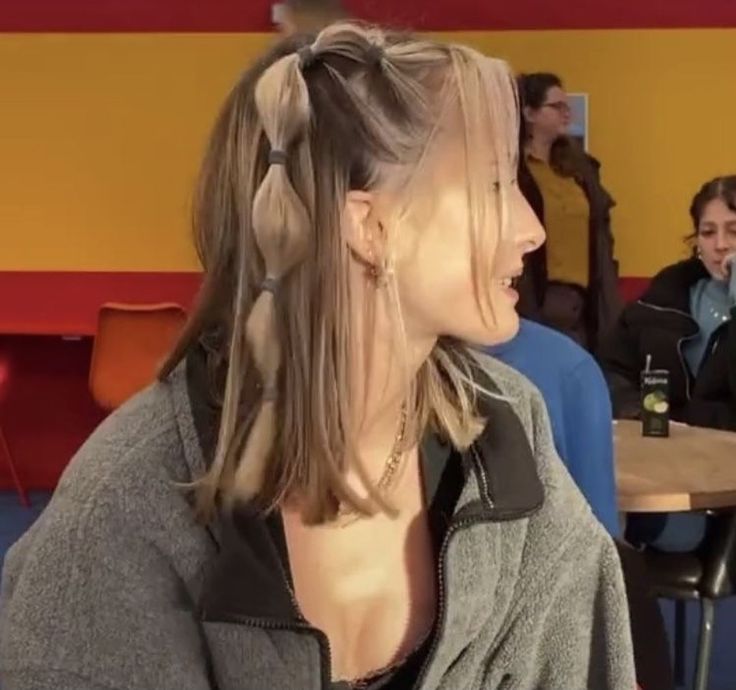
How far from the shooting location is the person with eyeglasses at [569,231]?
5609mm

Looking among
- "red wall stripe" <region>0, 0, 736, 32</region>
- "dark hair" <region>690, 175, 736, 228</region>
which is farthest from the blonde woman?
"red wall stripe" <region>0, 0, 736, 32</region>

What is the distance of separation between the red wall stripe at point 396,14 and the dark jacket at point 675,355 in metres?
2.33

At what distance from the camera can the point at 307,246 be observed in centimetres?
130

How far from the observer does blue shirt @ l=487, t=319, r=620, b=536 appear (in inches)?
93.4

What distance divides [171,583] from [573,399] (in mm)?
1228

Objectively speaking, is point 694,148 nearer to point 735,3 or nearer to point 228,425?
point 735,3

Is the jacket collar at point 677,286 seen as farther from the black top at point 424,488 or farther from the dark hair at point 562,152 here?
the black top at point 424,488

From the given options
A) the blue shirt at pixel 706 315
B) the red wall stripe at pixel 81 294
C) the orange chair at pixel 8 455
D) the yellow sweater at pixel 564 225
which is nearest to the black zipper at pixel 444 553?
the blue shirt at pixel 706 315

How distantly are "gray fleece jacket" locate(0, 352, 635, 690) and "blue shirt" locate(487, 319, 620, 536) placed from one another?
0.95 metres

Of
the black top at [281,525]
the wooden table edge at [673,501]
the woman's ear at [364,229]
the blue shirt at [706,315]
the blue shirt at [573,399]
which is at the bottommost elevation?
the wooden table edge at [673,501]

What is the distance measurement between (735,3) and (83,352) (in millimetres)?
3203

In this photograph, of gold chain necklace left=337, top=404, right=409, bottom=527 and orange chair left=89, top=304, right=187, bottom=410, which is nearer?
gold chain necklace left=337, top=404, right=409, bottom=527

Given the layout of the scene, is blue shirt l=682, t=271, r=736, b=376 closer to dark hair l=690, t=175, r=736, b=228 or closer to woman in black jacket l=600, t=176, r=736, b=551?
woman in black jacket l=600, t=176, r=736, b=551

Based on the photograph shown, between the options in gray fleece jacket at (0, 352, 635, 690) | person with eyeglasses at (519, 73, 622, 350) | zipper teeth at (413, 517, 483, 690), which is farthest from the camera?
person with eyeglasses at (519, 73, 622, 350)
